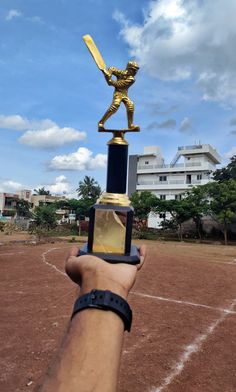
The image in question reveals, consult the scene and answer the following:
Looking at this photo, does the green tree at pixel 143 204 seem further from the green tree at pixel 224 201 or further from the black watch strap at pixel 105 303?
the black watch strap at pixel 105 303

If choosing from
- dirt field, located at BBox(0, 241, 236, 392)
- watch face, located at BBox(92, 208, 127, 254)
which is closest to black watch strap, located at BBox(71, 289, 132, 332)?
watch face, located at BBox(92, 208, 127, 254)

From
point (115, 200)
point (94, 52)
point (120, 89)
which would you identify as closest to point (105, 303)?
point (115, 200)

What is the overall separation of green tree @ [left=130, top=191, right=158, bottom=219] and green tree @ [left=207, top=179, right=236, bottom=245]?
519 centimetres

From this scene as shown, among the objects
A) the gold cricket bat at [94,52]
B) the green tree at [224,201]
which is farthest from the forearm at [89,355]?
the green tree at [224,201]

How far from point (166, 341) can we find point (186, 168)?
1496 inches

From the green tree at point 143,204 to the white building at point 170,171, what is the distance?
7693 mm

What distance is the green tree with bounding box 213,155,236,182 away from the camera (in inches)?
1510

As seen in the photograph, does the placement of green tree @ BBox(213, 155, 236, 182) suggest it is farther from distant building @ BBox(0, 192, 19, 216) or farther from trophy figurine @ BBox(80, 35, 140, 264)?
trophy figurine @ BBox(80, 35, 140, 264)

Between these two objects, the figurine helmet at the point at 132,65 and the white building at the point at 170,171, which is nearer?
the figurine helmet at the point at 132,65

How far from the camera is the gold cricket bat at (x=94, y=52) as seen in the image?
11.4 ft

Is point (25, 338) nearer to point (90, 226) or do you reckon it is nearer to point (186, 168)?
point (90, 226)

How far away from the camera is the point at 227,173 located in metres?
38.7

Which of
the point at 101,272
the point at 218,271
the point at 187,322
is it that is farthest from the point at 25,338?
the point at 218,271

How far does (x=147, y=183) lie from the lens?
147ft
